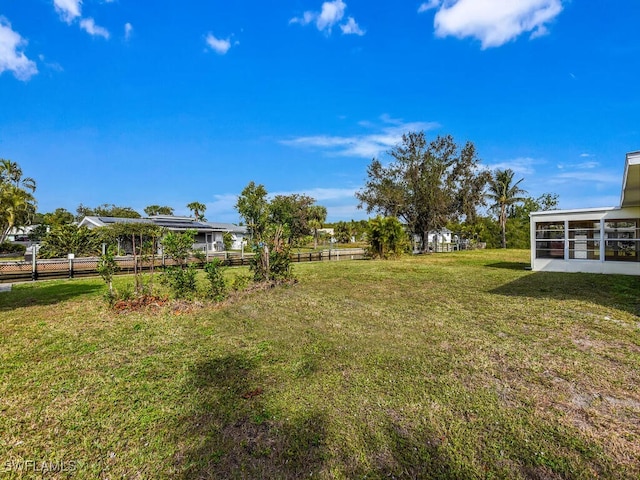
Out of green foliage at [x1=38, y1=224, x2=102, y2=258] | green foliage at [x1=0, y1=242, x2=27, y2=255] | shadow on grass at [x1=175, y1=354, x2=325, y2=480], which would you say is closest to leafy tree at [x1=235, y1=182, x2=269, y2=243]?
green foliage at [x1=38, y1=224, x2=102, y2=258]

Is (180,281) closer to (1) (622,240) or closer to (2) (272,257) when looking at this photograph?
(2) (272,257)

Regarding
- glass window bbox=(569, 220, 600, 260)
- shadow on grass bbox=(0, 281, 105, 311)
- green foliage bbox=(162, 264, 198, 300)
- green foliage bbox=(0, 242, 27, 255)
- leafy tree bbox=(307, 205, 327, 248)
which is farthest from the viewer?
leafy tree bbox=(307, 205, 327, 248)

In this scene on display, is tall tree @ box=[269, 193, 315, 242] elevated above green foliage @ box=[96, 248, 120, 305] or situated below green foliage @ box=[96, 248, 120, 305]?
above

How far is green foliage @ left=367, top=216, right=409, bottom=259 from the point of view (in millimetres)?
19438

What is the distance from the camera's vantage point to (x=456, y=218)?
27844 millimetres

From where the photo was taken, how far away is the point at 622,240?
1093 centimetres

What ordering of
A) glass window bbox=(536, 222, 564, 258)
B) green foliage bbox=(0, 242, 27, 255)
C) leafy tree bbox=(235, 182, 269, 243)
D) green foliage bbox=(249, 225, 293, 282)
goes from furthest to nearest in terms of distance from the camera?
leafy tree bbox=(235, 182, 269, 243), green foliage bbox=(0, 242, 27, 255), glass window bbox=(536, 222, 564, 258), green foliage bbox=(249, 225, 293, 282)

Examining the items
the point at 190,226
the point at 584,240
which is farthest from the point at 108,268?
the point at 190,226

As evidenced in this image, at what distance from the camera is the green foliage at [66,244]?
1764 cm

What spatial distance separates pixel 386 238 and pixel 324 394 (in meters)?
16.8

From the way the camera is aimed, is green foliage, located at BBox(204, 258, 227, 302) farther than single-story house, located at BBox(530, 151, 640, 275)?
No

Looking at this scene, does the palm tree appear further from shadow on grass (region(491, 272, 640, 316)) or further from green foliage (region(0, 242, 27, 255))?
green foliage (region(0, 242, 27, 255))

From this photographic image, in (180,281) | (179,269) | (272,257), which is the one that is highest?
(272,257)

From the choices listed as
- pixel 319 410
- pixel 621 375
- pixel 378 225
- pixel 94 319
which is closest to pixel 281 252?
pixel 94 319
